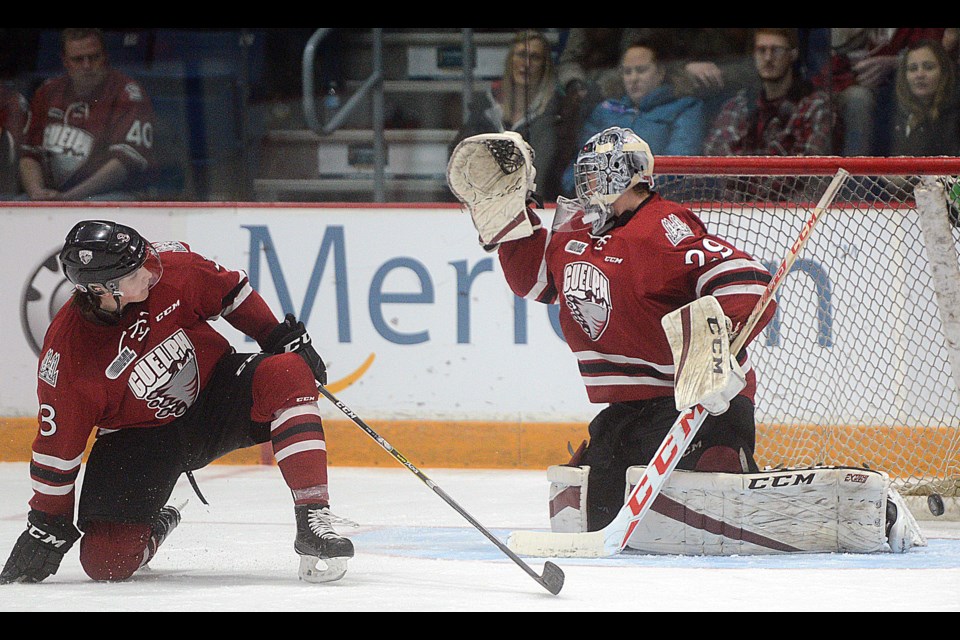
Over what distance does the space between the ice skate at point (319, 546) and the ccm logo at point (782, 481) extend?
896 millimetres

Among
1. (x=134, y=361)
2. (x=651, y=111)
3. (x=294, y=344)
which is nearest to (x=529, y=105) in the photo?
(x=651, y=111)

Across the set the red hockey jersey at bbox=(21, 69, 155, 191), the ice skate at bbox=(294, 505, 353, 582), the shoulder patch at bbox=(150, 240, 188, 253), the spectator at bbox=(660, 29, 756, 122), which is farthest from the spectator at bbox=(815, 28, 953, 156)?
the ice skate at bbox=(294, 505, 353, 582)

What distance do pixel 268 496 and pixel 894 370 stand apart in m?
1.86

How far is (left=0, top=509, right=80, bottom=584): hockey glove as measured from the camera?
2.54 meters

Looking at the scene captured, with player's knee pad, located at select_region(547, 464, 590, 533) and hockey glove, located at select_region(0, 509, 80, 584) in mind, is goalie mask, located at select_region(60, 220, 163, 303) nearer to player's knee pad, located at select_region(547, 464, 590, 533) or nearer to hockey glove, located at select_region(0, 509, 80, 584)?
hockey glove, located at select_region(0, 509, 80, 584)

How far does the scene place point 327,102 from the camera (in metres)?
4.93

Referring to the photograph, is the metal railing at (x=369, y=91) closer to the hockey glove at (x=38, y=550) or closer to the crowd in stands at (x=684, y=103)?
the crowd in stands at (x=684, y=103)

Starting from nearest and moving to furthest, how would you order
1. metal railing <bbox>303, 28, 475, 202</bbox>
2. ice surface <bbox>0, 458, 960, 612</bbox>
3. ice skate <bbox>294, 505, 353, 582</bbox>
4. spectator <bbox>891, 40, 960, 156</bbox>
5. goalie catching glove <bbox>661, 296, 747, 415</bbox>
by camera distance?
ice surface <bbox>0, 458, 960, 612</bbox>, ice skate <bbox>294, 505, 353, 582</bbox>, goalie catching glove <bbox>661, 296, 747, 415</bbox>, spectator <bbox>891, 40, 960, 156</bbox>, metal railing <bbox>303, 28, 475, 202</bbox>

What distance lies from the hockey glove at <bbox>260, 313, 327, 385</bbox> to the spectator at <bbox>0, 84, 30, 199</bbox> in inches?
96.2

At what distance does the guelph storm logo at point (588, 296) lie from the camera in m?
2.95

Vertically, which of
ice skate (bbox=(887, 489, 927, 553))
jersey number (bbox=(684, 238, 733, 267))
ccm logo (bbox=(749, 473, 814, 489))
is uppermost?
jersey number (bbox=(684, 238, 733, 267))

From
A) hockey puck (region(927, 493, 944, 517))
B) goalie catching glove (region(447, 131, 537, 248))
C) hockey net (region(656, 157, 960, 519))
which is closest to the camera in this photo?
goalie catching glove (region(447, 131, 537, 248))

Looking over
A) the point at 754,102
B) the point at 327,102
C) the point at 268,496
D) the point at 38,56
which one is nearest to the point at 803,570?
the point at 268,496

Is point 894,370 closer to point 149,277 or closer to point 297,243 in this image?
point 297,243
